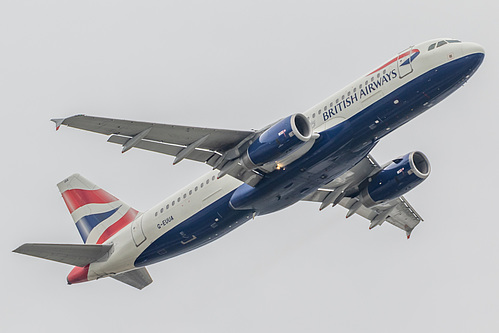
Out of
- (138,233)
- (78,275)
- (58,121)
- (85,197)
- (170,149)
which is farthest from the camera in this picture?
(85,197)

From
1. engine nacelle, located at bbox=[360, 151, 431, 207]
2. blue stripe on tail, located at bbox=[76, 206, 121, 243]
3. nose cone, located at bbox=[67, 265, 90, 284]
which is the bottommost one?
engine nacelle, located at bbox=[360, 151, 431, 207]

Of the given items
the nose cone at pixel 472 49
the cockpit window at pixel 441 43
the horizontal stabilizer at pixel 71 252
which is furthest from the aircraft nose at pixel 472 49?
the horizontal stabilizer at pixel 71 252

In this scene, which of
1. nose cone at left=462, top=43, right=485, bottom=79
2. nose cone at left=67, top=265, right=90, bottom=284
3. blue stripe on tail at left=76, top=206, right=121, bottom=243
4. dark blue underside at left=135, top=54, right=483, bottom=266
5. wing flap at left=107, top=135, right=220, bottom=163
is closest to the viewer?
nose cone at left=462, top=43, right=485, bottom=79

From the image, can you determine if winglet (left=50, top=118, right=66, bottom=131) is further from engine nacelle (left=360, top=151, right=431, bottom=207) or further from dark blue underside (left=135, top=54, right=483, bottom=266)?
engine nacelle (left=360, top=151, right=431, bottom=207)

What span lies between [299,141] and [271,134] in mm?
1381

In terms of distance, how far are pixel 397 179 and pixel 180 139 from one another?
39.4 ft

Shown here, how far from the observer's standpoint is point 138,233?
1671 inches

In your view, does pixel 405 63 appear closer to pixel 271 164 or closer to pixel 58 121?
pixel 271 164

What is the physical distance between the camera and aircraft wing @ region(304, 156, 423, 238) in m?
43.9

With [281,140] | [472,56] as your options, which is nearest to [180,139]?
[281,140]

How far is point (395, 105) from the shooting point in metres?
36.2

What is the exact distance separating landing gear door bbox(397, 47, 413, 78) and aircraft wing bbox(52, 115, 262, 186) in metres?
6.96

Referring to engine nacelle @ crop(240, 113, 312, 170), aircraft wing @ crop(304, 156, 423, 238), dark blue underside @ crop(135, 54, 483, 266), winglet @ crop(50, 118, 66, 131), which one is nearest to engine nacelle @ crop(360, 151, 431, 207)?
aircraft wing @ crop(304, 156, 423, 238)

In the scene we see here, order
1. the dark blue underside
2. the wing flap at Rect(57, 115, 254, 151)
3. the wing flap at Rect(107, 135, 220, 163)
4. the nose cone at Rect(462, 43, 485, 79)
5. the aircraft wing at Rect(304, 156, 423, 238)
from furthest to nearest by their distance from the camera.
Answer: the aircraft wing at Rect(304, 156, 423, 238)
the wing flap at Rect(107, 135, 220, 163)
the dark blue underside
the nose cone at Rect(462, 43, 485, 79)
the wing flap at Rect(57, 115, 254, 151)
